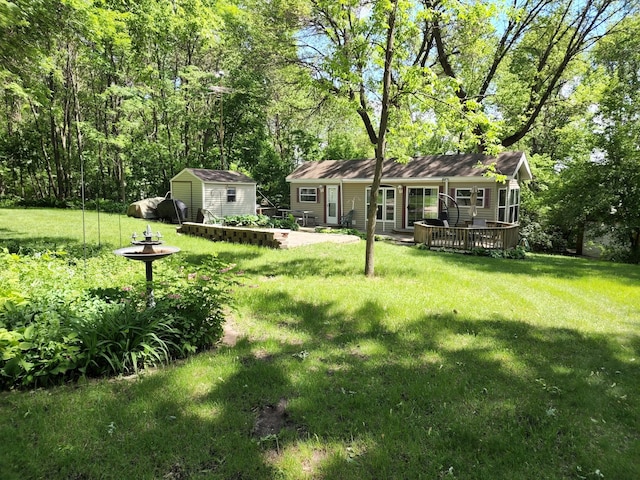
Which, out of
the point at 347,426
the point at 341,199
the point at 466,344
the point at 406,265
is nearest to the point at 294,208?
the point at 341,199

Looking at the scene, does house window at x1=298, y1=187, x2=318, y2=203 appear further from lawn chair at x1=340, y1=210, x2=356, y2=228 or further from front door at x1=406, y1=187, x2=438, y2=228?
front door at x1=406, y1=187, x2=438, y2=228

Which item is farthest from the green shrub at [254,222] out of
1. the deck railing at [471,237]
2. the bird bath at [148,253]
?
the bird bath at [148,253]

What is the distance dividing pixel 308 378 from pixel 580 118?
68.3ft

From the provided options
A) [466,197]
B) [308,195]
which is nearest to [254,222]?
[308,195]

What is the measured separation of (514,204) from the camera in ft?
57.2

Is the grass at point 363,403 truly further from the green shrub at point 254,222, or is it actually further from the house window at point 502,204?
the house window at point 502,204

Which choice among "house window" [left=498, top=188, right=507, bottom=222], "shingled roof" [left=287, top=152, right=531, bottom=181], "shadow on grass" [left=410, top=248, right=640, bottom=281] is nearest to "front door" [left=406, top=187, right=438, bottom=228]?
"shingled roof" [left=287, top=152, right=531, bottom=181]

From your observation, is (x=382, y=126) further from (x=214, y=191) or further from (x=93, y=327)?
(x=214, y=191)

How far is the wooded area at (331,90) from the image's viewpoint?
7.55 metres

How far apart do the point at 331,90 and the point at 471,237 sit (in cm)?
626

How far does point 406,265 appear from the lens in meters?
8.80

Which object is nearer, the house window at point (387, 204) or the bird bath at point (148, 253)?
the bird bath at point (148, 253)

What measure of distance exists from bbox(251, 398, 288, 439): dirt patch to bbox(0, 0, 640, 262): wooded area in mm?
4206

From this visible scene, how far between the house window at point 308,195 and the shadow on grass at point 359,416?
655 inches
